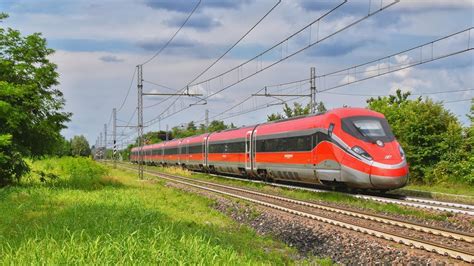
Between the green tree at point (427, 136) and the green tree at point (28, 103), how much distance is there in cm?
1735

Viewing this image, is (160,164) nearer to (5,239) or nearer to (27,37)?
(27,37)

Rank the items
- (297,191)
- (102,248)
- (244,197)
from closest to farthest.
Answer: (102,248) → (244,197) → (297,191)

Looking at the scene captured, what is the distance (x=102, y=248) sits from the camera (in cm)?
738

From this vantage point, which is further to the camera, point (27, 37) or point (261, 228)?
point (27, 37)

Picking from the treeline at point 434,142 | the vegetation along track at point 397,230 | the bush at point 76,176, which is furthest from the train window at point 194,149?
the vegetation along track at point 397,230

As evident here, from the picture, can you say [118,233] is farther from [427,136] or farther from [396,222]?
[427,136]

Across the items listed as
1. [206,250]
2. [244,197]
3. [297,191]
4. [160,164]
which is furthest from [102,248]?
[160,164]

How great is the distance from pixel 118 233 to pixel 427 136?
21.4 metres

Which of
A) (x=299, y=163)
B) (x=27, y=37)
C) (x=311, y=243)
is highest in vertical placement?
(x=27, y=37)

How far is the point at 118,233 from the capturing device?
9.09 metres

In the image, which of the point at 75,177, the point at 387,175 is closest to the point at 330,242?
the point at 387,175

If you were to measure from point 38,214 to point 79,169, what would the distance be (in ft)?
41.9

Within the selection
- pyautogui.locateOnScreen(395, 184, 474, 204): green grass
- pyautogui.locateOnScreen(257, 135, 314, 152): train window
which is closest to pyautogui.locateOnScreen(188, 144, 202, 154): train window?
pyautogui.locateOnScreen(257, 135, 314, 152): train window

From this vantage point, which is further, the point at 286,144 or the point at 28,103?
the point at 286,144
